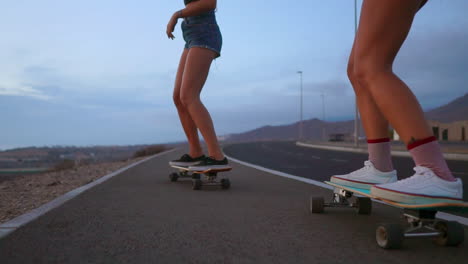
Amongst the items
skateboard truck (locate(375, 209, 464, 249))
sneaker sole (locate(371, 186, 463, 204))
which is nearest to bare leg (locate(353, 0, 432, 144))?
sneaker sole (locate(371, 186, 463, 204))

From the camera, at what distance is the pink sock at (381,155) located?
2977mm

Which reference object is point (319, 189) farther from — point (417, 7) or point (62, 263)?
point (62, 263)

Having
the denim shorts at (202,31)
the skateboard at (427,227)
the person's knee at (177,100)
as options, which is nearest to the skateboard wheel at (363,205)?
the skateboard at (427,227)

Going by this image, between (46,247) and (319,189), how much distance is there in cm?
361

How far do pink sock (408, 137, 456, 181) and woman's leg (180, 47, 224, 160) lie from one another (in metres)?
3.17

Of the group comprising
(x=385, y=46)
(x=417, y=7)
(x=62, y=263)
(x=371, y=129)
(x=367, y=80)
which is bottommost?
(x=62, y=263)

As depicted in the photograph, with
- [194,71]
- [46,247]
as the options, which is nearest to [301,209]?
[46,247]

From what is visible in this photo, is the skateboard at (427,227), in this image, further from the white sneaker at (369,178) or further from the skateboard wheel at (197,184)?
the skateboard wheel at (197,184)

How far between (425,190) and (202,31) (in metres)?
3.84

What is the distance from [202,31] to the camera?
5297mm

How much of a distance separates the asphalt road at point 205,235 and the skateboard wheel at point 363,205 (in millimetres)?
64

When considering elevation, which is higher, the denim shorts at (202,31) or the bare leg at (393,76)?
the denim shorts at (202,31)

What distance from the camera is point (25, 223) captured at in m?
2.81

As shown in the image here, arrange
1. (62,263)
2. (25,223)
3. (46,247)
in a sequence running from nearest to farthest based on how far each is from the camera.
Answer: (62,263) < (46,247) < (25,223)
